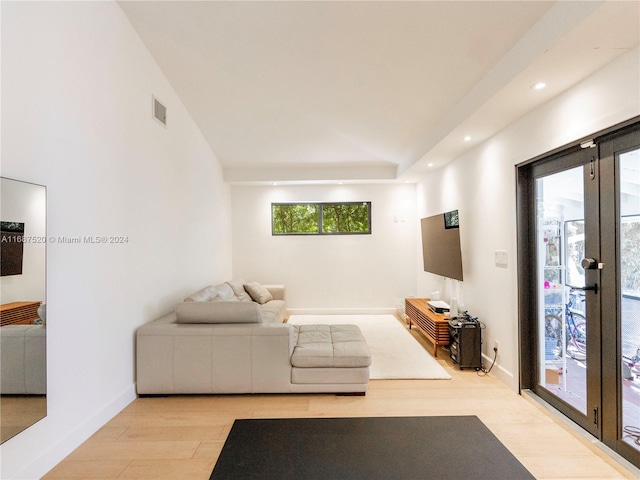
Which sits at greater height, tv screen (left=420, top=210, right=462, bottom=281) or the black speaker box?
tv screen (left=420, top=210, right=462, bottom=281)

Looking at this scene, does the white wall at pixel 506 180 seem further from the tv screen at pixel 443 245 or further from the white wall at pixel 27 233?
the white wall at pixel 27 233

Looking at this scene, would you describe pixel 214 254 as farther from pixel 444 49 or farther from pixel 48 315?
pixel 444 49

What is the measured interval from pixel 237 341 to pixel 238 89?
2.66 metres

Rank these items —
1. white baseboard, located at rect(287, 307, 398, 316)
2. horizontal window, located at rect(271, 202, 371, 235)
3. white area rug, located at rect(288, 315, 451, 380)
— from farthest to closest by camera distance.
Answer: horizontal window, located at rect(271, 202, 371, 235)
white baseboard, located at rect(287, 307, 398, 316)
white area rug, located at rect(288, 315, 451, 380)

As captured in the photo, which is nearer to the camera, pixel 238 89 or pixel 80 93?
pixel 80 93

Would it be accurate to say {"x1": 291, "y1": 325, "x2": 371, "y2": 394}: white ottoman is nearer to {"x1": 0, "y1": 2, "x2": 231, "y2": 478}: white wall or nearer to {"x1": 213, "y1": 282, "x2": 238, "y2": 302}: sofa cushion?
{"x1": 0, "y1": 2, "x2": 231, "y2": 478}: white wall

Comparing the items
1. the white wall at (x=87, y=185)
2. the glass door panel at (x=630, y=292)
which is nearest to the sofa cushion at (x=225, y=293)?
the white wall at (x=87, y=185)

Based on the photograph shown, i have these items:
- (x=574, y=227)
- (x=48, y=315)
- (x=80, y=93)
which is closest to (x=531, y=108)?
(x=574, y=227)

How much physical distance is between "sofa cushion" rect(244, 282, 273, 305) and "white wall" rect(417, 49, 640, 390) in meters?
2.78

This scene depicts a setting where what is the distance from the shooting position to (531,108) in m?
2.57

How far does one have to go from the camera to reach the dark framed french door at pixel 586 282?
1888 millimetres

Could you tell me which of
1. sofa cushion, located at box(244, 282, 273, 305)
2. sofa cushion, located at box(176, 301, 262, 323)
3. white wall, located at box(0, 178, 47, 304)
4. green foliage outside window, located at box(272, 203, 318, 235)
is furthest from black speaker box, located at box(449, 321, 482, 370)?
white wall, located at box(0, 178, 47, 304)

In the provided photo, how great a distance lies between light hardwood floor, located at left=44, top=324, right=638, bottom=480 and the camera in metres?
1.87

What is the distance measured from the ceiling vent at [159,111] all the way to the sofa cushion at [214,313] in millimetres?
1885
